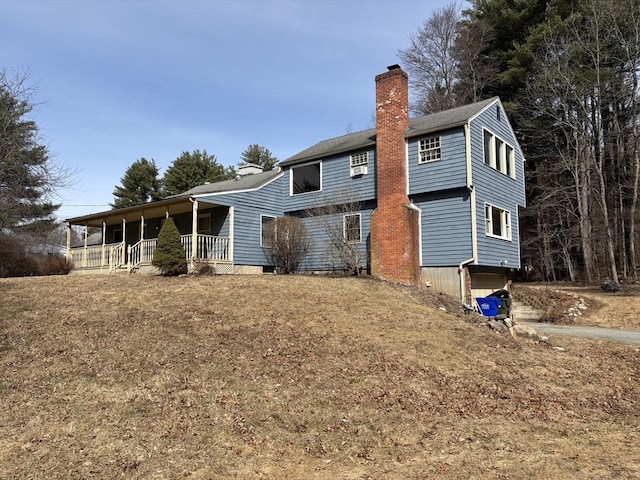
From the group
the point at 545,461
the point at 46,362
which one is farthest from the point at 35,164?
the point at 545,461

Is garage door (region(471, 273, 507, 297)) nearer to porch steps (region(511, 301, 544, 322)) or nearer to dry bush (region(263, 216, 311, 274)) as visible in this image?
porch steps (region(511, 301, 544, 322))

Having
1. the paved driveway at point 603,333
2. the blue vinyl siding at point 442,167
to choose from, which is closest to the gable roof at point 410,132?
the blue vinyl siding at point 442,167

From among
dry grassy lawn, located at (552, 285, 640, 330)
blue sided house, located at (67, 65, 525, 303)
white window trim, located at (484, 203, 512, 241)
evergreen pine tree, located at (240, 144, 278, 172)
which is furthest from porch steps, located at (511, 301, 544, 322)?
evergreen pine tree, located at (240, 144, 278, 172)

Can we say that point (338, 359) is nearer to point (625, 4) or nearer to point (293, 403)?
point (293, 403)

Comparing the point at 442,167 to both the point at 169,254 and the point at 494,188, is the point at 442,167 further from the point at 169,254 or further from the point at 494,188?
the point at 169,254

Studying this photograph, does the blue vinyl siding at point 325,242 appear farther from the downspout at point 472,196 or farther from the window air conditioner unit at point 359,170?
the downspout at point 472,196

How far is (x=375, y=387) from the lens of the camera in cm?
660

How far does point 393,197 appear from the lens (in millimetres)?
15914

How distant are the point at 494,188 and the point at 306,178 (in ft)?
24.2

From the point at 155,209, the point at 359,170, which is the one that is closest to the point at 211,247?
the point at 155,209

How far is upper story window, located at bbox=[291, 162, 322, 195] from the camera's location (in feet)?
62.1

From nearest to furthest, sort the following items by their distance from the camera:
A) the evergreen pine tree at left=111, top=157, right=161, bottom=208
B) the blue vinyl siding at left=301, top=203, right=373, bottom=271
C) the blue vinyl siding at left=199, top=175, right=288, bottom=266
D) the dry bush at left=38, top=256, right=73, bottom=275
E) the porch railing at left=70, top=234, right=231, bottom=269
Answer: the porch railing at left=70, top=234, right=231, bottom=269 → the blue vinyl siding at left=301, top=203, right=373, bottom=271 → the blue vinyl siding at left=199, top=175, right=288, bottom=266 → the dry bush at left=38, top=256, right=73, bottom=275 → the evergreen pine tree at left=111, top=157, right=161, bottom=208

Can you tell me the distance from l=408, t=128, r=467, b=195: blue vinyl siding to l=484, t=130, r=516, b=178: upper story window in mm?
1802

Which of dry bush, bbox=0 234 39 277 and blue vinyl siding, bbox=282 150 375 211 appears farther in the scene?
dry bush, bbox=0 234 39 277
